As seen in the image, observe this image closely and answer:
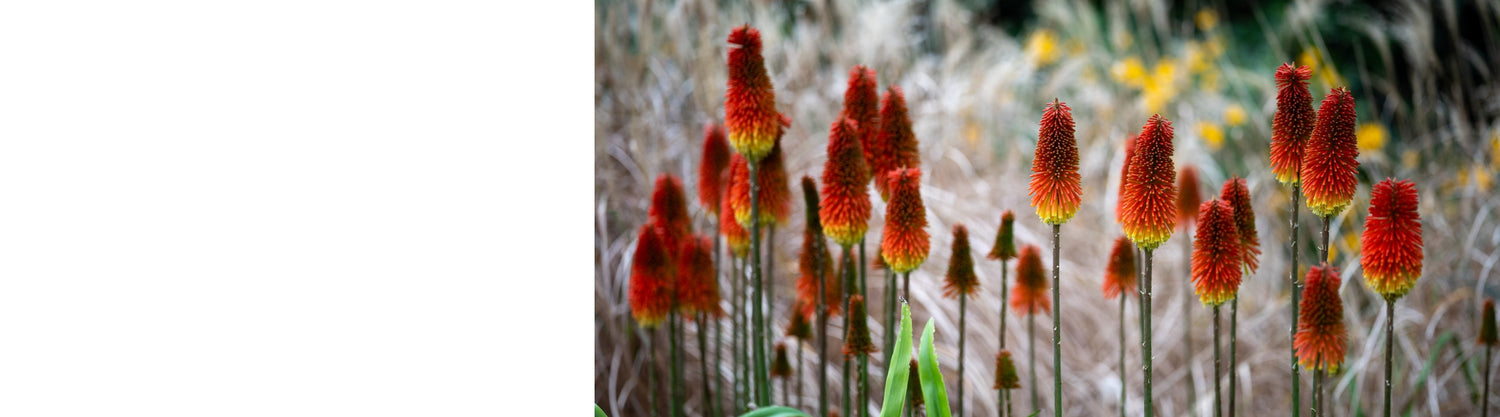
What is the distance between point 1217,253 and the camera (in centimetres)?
122

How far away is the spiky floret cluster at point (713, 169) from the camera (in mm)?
1719

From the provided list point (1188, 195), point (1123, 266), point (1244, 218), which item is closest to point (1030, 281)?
point (1123, 266)

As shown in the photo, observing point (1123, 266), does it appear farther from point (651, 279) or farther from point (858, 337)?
point (651, 279)

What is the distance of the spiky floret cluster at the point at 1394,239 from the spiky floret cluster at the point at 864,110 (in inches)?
23.7

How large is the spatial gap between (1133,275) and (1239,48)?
0.72 metres

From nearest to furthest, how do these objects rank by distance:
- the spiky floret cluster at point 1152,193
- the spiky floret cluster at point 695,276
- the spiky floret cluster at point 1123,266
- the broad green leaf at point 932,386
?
1. the spiky floret cluster at point 1152,193
2. the broad green leaf at point 932,386
3. the spiky floret cluster at point 1123,266
4. the spiky floret cluster at point 695,276

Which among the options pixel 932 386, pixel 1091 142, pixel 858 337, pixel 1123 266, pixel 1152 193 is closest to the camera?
pixel 1152 193

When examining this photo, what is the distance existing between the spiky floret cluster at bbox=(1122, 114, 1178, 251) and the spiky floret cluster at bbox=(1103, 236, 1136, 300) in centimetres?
34

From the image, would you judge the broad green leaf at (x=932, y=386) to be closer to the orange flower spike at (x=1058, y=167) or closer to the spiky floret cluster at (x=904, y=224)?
the spiky floret cluster at (x=904, y=224)

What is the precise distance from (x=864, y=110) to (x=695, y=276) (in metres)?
0.39

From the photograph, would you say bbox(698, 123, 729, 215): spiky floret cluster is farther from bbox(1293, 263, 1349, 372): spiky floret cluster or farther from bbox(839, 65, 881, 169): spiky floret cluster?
bbox(1293, 263, 1349, 372): spiky floret cluster

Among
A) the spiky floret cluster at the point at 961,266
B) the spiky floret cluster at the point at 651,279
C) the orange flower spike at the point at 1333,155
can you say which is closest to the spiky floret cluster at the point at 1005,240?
the spiky floret cluster at the point at 961,266
